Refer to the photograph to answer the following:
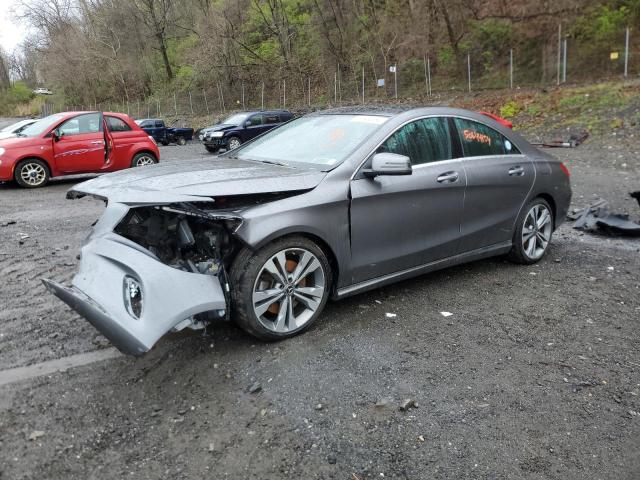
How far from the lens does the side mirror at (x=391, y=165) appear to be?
3992 mm

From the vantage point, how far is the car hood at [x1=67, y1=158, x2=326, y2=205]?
344cm

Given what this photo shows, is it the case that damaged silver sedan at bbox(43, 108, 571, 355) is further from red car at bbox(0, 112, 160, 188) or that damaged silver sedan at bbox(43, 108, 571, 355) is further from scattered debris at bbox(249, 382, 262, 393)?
→ red car at bbox(0, 112, 160, 188)

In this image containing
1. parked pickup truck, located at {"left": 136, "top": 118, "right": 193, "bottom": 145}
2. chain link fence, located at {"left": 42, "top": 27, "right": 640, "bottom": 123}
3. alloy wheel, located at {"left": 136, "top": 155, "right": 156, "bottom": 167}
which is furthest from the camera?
parked pickup truck, located at {"left": 136, "top": 118, "right": 193, "bottom": 145}

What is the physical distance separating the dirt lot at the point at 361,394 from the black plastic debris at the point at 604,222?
83.0 inches

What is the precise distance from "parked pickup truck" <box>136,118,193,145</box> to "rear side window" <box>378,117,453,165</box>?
23136 millimetres

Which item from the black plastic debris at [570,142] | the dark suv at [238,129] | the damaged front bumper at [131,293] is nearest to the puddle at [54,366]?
the damaged front bumper at [131,293]

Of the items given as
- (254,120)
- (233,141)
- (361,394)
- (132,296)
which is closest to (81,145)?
(132,296)

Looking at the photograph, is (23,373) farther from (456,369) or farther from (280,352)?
(456,369)

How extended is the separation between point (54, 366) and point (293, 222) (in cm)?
180

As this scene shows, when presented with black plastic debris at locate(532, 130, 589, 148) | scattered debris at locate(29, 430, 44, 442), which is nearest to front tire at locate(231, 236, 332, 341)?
scattered debris at locate(29, 430, 44, 442)

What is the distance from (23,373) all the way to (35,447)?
34.0 inches

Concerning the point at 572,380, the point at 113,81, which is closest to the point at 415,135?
the point at 572,380

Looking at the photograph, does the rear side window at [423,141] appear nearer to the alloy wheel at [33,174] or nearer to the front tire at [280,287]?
the front tire at [280,287]

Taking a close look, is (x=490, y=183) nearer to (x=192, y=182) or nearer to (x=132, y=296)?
(x=192, y=182)
